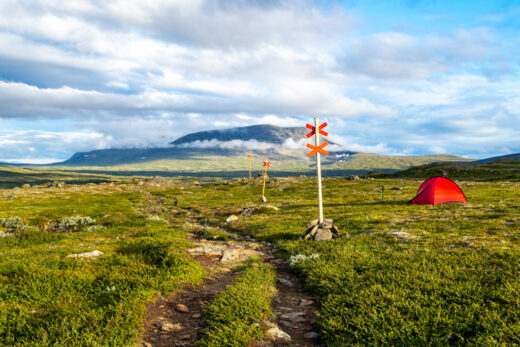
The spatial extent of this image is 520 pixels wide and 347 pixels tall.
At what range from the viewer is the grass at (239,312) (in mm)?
6222

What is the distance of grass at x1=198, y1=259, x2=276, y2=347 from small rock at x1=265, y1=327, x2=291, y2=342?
0.25 metres

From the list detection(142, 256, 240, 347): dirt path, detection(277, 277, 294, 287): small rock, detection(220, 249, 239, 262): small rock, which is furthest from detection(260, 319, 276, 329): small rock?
A: detection(220, 249, 239, 262): small rock

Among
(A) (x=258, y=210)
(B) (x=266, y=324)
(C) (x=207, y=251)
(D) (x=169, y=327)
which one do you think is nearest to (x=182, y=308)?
(D) (x=169, y=327)

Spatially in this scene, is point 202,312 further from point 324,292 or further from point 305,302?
point 324,292

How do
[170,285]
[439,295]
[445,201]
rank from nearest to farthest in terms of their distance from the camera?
1. [439,295]
2. [170,285]
3. [445,201]

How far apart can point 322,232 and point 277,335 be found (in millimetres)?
10580

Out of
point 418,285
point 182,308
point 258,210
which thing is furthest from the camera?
point 258,210

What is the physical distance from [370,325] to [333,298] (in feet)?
6.03

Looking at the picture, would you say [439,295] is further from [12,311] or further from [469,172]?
[469,172]

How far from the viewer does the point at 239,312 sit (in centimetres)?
730

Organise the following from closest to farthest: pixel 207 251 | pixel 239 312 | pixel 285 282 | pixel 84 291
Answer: pixel 239 312 → pixel 84 291 → pixel 285 282 → pixel 207 251

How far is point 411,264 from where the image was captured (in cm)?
1041

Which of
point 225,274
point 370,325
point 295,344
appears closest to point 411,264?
point 370,325

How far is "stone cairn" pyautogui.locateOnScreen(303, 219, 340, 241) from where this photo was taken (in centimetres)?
1639
